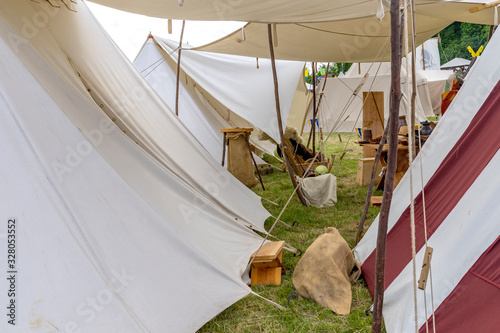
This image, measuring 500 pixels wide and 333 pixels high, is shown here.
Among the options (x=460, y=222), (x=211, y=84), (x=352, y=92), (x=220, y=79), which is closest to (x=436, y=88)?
(x=352, y=92)

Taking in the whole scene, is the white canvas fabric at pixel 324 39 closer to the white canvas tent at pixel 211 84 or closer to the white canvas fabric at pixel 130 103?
the white canvas tent at pixel 211 84

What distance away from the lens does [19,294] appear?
1.53 meters

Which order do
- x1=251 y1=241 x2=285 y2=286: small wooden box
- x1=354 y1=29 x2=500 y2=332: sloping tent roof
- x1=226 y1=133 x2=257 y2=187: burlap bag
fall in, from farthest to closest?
x1=226 y1=133 x2=257 y2=187: burlap bag
x1=251 y1=241 x2=285 y2=286: small wooden box
x1=354 y1=29 x2=500 y2=332: sloping tent roof

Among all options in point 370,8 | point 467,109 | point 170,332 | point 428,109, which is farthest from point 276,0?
point 428,109

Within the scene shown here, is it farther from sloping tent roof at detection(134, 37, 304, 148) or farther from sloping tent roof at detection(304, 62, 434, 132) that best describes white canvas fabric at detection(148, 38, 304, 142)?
sloping tent roof at detection(304, 62, 434, 132)

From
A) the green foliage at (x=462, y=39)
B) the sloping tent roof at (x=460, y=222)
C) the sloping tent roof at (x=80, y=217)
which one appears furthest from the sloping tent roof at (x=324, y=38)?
the green foliage at (x=462, y=39)

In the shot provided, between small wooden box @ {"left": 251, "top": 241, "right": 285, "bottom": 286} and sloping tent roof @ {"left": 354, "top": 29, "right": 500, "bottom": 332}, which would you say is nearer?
sloping tent roof @ {"left": 354, "top": 29, "right": 500, "bottom": 332}

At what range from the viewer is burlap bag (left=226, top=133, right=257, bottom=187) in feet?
16.6

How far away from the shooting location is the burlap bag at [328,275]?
2287 millimetres

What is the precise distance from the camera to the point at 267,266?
276 cm

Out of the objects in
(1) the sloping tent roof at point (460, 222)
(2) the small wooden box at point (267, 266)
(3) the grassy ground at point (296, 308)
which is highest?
(1) the sloping tent roof at point (460, 222)

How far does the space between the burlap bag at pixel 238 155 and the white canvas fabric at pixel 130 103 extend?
1276 millimetres

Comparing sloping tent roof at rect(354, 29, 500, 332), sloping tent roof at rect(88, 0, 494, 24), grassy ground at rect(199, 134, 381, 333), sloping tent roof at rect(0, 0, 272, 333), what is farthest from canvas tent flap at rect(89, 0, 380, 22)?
grassy ground at rect(199, 134, 381, 333)

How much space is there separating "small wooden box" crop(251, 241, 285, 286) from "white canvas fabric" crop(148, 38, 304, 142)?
2.71 metres
